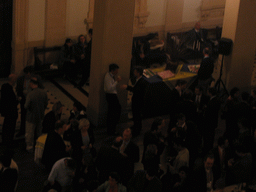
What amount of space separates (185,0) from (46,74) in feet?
18.7

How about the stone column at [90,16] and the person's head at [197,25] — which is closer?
the stone column at [90,16]

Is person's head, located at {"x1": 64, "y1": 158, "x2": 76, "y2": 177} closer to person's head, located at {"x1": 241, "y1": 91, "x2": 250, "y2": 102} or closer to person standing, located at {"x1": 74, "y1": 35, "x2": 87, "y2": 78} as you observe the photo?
person's head, located at {"x1": 241, "y1": 91, "x2": 250, "y2": 102}

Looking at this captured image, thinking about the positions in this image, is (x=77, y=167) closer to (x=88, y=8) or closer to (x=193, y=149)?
(x=193, y=149)

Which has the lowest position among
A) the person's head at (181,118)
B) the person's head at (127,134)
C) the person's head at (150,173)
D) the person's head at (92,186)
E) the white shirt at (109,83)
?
the person's head at (92,186)

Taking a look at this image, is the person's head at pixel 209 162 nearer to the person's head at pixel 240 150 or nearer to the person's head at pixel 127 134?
the person's head at pixel 240 150

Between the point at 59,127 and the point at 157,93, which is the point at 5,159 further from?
the point at 157,93

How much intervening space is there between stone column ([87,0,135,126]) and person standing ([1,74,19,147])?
187cm

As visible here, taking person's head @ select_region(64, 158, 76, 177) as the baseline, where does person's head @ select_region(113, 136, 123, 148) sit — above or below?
above

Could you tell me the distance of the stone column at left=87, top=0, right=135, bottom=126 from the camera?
8461 mm

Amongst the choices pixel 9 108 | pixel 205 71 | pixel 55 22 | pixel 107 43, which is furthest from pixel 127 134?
pixel 55 22

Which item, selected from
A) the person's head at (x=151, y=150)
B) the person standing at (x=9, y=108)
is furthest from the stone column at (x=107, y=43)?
the person's head at (x=151, y=150)

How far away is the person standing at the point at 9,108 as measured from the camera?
24.9ft

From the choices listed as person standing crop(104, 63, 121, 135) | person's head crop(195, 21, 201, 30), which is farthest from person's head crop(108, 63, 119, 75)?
person's head crop(195, 21, 201, 30)

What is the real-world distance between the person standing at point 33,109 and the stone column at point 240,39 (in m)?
5.37
